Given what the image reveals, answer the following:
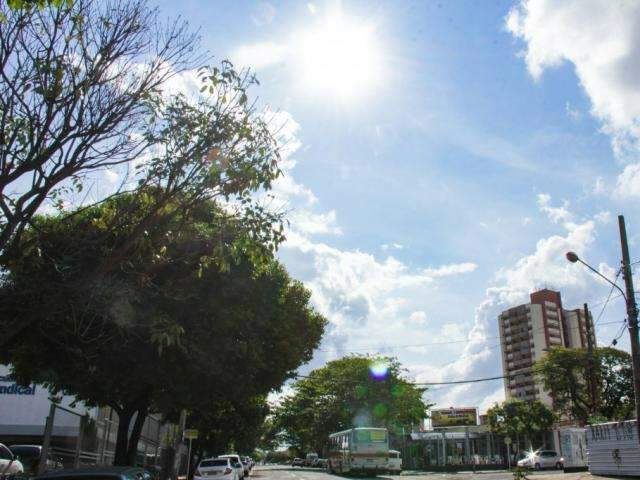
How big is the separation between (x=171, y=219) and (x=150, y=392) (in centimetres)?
1226

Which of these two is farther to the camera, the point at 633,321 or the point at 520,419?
the point at 520,419

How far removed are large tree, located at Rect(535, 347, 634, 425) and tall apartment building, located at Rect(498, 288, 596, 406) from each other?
7605cm

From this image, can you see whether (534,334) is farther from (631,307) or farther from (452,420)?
(631,307)

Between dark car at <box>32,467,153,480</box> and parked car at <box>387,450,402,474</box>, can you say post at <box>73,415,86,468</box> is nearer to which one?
dark car at <box>32,467,153,480</box>

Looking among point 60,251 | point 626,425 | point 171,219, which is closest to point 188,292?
point 60,251

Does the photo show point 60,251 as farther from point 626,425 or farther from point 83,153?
point 626,425

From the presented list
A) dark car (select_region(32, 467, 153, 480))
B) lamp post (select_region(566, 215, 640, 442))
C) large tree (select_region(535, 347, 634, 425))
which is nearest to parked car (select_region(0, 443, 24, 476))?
dark car (select_region(32, 467, 153, 480))

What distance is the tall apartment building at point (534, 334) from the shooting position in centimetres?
13038

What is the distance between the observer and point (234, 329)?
51.3ft

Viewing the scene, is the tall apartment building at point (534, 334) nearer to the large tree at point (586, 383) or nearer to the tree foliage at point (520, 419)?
the tree foliage at point (520, 419)

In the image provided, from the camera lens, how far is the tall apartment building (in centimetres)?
13038

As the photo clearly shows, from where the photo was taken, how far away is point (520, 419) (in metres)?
54.7

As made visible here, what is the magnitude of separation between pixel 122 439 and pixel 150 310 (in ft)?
35.7

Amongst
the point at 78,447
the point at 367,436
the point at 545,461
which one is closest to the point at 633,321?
the point at 78,447
